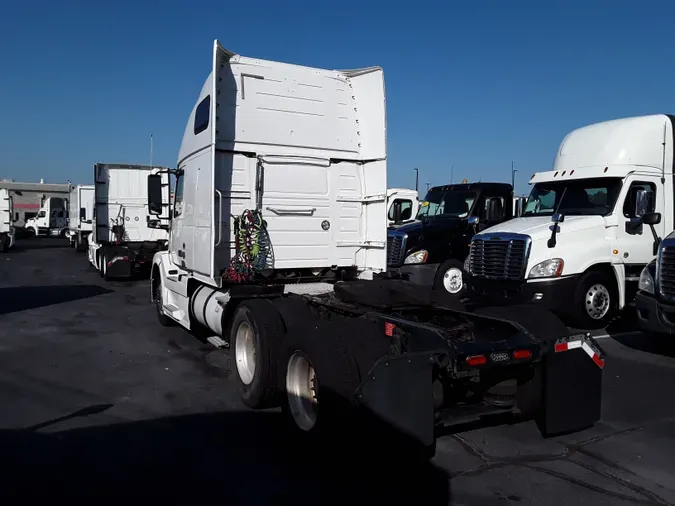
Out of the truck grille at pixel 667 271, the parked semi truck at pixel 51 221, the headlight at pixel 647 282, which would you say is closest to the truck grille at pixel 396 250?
the headlight at pixel 647 282

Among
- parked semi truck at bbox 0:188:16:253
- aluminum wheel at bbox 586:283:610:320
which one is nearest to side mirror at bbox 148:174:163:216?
aluminum wheel at bbox 586:283:610:320

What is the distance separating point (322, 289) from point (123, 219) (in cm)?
1404

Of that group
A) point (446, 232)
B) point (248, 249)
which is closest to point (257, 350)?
point (248, 249)

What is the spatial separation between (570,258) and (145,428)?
727 cm

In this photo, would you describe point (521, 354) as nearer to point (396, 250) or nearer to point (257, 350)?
point (257, 350)

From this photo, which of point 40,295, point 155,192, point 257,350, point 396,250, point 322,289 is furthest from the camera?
point 40,295

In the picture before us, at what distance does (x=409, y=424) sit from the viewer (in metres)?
4.18

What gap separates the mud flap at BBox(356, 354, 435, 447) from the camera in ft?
13.5

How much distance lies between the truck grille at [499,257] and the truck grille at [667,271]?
2098 mm

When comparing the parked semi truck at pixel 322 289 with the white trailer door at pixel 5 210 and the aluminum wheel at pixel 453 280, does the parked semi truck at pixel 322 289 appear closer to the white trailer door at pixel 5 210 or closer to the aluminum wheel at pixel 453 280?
the aluminum wheel at pixel 453 280

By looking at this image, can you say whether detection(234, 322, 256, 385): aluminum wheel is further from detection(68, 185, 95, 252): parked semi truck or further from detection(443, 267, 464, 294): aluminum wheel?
detection(68, 185, 95, 252): parked semi truck

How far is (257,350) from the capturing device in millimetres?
6027

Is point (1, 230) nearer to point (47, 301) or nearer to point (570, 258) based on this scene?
point (47, 301)

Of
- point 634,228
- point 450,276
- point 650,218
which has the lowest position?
point 450,276
